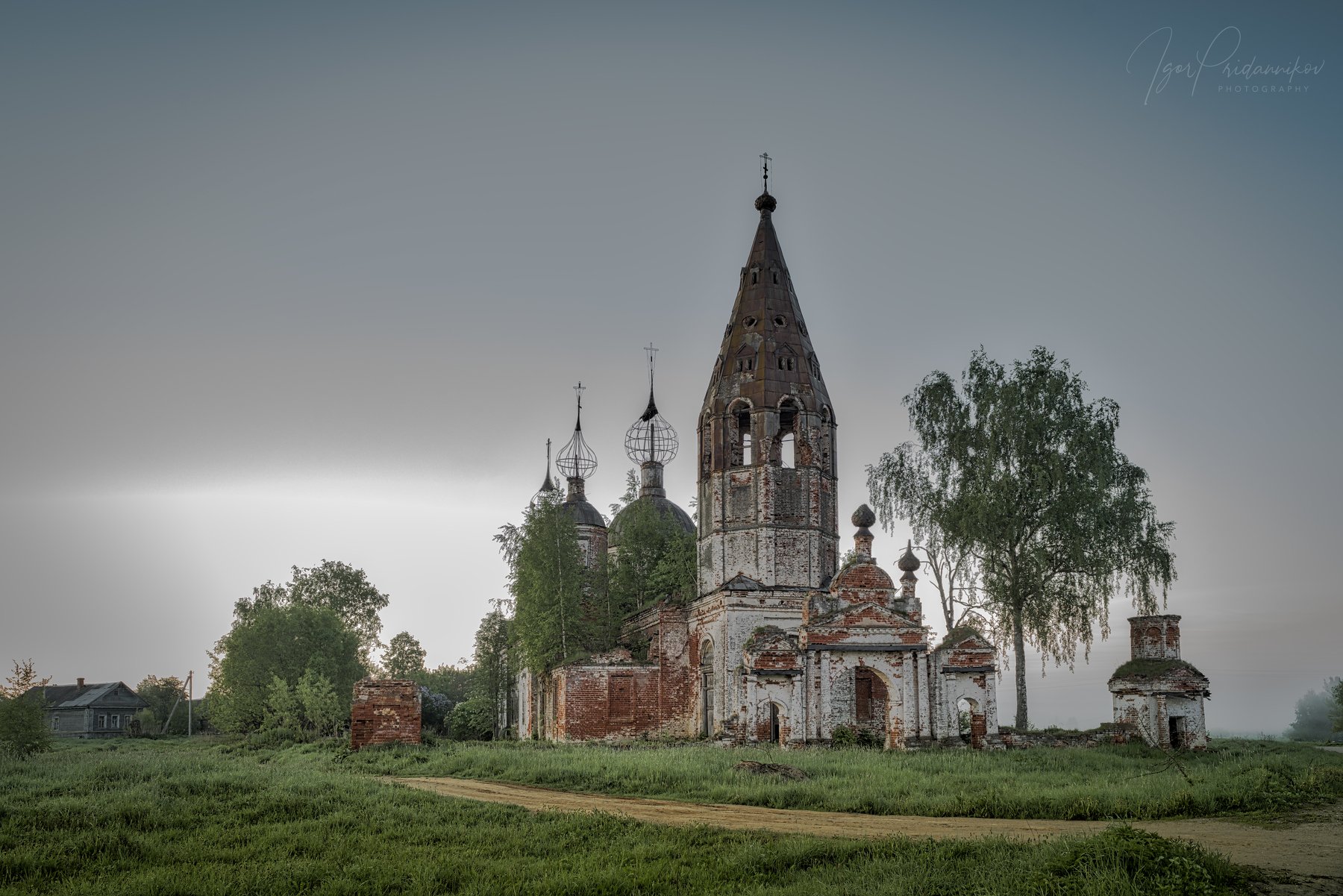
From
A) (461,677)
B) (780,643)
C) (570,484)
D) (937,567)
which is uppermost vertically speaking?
(570,484)

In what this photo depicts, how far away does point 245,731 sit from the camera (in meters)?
44.3

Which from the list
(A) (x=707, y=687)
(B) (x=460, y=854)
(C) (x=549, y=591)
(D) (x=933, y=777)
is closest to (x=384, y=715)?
(A) (x=707, y=687)

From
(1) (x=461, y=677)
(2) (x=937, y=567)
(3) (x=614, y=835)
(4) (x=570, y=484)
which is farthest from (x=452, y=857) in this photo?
(1) (x=461, y=677)

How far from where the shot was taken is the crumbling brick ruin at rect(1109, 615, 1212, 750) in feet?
84.7

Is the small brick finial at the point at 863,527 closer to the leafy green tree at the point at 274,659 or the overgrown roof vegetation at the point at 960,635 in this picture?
the overgrown roof vegetation at the point at 960,635

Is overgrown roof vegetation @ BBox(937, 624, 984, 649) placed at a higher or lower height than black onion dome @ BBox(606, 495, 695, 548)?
lower

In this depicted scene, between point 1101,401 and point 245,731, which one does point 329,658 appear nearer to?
point 245,731

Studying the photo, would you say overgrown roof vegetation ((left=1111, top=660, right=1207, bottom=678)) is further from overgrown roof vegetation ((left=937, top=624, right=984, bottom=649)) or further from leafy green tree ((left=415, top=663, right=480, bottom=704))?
leafy green tree ((left=415, top=663, right=480, bottom=704))

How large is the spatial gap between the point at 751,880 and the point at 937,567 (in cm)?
2324

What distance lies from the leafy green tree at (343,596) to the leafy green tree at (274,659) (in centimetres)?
1141

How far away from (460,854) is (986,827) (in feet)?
22.6

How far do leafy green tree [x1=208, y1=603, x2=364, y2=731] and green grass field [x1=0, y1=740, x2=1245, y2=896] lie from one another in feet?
95.2

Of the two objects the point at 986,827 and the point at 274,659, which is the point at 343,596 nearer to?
the point at 274,659

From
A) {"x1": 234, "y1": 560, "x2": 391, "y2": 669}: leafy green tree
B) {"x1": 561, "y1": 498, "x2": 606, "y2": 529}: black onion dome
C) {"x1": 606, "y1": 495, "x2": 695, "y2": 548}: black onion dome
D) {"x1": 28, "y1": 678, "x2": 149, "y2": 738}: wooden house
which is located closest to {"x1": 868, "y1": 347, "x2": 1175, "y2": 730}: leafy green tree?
{"x1": 606, "y1": 495, "x2": 695, "y2": 548}: black onion dome
